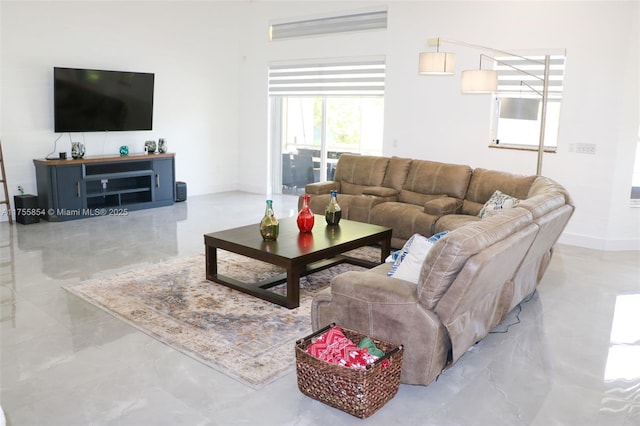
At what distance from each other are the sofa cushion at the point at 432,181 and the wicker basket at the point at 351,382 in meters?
3.56

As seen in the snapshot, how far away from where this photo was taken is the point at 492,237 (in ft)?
9.79

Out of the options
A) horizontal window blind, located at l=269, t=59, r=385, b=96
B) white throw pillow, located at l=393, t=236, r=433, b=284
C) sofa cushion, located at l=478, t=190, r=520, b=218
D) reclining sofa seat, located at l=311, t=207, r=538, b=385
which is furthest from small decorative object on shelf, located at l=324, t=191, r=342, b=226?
horizontal window blind, located at l=269, t=59, r=385, b=96

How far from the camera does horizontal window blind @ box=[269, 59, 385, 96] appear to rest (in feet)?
26.8

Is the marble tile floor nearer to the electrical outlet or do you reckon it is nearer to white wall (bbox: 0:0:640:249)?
the electrical outlet

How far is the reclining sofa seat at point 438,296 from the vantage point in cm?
287

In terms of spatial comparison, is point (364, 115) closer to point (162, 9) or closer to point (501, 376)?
point (162, 9)

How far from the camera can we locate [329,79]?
343 inches

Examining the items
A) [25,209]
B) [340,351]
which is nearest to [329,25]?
[25,209]

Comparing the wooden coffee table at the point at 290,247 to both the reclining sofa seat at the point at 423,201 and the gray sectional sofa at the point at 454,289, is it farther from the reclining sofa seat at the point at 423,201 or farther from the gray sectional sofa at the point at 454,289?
the gray sectional sofa at the point at 454,289

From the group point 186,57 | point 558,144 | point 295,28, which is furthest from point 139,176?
point 558,144

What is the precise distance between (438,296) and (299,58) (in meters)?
6.77

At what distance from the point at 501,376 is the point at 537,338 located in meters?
0.73

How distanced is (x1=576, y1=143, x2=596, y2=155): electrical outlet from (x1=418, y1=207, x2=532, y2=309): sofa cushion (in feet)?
12.9

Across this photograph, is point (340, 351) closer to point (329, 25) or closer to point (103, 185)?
point (103, 185)
